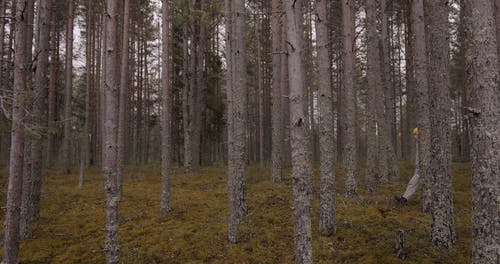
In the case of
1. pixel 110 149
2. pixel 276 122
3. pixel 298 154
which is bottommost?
pixel 298 154

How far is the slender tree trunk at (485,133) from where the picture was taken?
5191 mm

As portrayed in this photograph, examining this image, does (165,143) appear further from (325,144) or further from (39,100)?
(325,144)

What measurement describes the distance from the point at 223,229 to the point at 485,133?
6.55 meters

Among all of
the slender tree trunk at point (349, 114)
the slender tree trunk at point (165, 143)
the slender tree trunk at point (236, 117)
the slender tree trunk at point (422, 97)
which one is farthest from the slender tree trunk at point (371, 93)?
the slender tree trunk at point (165, 143)

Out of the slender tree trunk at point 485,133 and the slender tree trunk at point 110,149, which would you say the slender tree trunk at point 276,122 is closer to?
the slender tree trunk at point 110,149

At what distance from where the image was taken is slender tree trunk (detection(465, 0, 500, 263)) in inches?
204

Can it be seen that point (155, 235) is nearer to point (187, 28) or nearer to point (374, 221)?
point (374, 221)

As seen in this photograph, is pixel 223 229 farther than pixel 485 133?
Yes

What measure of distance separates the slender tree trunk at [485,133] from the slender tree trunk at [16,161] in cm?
840

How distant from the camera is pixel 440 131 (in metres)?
7.68

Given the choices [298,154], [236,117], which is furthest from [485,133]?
[236,117]

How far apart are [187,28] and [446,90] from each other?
15597 millimetres

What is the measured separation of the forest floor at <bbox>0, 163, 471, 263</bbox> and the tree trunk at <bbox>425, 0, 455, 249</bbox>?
19.8 inches

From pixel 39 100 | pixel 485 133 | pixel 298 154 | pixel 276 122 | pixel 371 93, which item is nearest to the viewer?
pixel 485 133
